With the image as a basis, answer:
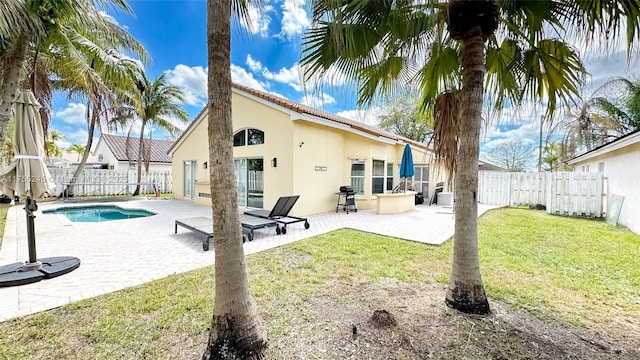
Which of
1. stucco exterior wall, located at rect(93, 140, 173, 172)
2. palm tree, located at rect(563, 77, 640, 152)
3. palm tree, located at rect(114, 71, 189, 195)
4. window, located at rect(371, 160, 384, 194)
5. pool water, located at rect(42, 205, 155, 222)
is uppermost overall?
palm tree, located at rect(114, 71, 189, 195)

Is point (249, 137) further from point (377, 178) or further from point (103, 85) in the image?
point (377, 178)

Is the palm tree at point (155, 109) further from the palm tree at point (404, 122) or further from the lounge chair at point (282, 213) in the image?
the palm tree at point (404, 122)

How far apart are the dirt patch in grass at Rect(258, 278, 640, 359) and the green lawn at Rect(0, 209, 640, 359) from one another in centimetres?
30

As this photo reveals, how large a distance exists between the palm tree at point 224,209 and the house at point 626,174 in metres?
12.2

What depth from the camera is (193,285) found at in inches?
201

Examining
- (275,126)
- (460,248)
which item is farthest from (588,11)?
(275,126)

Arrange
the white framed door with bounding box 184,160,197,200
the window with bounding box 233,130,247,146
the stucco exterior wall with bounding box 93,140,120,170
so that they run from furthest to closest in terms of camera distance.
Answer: the stucco exterior wall with bounding box 93,140,120,170 → the white framed door with bounding box 184,160,197,200 → the window with bounding box 233,130,247,146

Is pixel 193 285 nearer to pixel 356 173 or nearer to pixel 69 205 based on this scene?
pixel 356 173

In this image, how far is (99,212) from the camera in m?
15.6

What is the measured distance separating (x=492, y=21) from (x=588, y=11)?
41.8 inches

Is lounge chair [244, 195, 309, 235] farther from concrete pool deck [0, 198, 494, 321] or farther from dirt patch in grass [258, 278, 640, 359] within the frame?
dirt patch in grass [258, 278, 640, 359]

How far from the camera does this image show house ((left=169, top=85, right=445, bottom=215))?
12180 millimetres

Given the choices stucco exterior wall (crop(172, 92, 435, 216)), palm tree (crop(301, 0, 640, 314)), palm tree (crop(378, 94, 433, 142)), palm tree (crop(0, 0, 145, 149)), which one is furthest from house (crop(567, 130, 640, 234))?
palm tree (crop(378, 94, 433, 142))

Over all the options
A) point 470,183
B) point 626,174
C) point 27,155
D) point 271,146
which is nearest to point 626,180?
point 626,174
